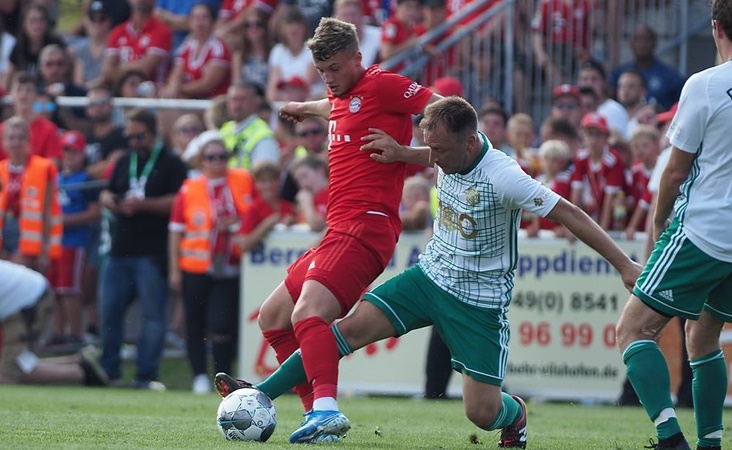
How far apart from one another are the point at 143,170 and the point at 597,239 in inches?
315

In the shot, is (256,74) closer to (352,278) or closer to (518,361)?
(518,361)

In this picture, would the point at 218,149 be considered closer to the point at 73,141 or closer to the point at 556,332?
the point at 73,141

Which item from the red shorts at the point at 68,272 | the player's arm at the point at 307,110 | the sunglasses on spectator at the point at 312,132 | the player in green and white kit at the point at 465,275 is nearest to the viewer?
the player in green and white kit at the point at 465,275

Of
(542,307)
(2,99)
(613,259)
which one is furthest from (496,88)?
(613,259)

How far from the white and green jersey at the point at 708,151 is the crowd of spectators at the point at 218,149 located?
18.0 ft

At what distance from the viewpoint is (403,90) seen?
768 cm

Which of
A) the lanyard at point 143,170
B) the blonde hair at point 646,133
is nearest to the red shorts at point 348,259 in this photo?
the blonde hair at point 646,133

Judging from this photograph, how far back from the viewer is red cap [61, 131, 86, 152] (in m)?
15.2

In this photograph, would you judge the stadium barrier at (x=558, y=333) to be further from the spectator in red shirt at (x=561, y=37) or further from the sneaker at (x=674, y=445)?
the sneaker at (x=674, y=445)

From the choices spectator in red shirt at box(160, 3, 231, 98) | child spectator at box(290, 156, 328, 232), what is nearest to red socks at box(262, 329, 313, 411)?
child spectator at box(290, 156, 328, 232)

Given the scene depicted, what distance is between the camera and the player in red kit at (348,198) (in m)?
7.44

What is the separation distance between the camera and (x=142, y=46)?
58.1ft

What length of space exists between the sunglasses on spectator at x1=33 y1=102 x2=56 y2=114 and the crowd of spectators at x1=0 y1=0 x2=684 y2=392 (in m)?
0.03

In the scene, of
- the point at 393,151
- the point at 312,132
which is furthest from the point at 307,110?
the point at 312,132
